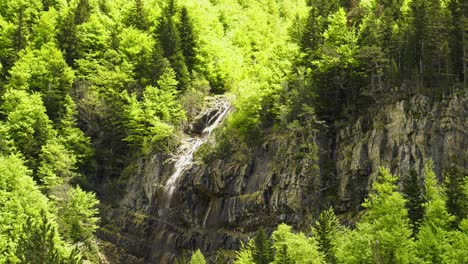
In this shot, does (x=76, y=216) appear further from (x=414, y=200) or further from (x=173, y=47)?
(x=173, y=47)

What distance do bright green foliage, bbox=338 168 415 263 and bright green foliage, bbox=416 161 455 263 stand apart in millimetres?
949

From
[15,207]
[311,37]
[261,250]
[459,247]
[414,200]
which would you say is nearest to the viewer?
[459,247]

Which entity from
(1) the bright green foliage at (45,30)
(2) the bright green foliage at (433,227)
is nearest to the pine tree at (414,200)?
(2) the bright green foliage at (433,227)

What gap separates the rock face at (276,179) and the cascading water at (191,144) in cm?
64

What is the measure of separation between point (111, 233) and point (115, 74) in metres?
23.3

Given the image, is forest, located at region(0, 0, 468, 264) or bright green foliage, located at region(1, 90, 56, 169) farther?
bright green foliage, located at region(1, 90, 56, 169)

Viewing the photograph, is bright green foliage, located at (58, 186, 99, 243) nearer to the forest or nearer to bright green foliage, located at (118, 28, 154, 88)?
the forest

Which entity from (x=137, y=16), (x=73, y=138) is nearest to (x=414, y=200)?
(x=73, y=138)

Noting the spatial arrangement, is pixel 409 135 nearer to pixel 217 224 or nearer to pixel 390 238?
pixel 390 238

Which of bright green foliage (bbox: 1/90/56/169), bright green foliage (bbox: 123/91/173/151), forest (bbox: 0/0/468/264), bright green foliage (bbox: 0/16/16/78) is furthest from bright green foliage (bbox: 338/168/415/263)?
bright green foliage (bbox: 0/16/16/78)

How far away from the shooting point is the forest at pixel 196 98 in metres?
41.6

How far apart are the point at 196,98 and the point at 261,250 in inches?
1205

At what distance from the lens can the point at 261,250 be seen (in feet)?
147

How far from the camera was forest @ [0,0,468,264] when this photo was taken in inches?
1638
